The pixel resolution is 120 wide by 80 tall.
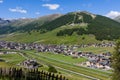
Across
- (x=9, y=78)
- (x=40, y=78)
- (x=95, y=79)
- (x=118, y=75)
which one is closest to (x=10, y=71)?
(x=9, y=78)

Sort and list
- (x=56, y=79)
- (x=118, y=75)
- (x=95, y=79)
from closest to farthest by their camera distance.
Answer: (x=56, y=79) < (x=118, y=75) < (x=95, y=79)

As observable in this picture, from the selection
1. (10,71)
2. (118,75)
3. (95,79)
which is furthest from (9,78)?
(95,79)

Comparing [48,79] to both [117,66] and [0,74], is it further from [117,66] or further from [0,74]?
[117,66]

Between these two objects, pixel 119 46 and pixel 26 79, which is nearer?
pixel 26 79

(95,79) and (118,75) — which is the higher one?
(118,75)

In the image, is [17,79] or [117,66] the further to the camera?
[117,66]

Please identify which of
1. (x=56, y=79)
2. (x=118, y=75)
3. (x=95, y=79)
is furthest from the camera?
(x=95, y=79)

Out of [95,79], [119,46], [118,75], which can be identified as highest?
[119,46]

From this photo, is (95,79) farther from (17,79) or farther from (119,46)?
(17,79)
